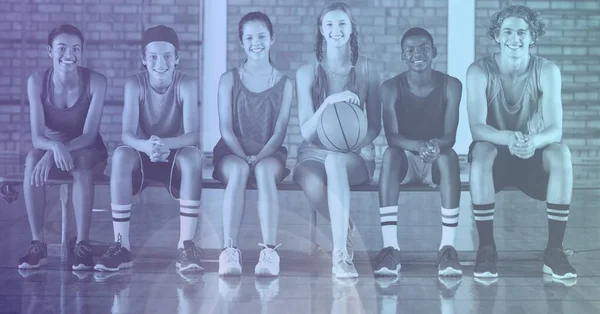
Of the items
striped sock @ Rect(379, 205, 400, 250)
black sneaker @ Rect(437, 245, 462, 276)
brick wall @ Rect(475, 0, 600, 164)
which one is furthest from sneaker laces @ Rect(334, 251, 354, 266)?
brick wall @ Rect(475, 0, 600, 164)

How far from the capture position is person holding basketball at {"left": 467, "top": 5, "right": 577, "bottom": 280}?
3.62 metres

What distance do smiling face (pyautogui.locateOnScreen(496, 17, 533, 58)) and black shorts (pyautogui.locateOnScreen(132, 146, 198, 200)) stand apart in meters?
1.39

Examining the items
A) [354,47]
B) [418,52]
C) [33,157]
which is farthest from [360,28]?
[33,157]

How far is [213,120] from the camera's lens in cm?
366

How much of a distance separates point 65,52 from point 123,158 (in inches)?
19.1

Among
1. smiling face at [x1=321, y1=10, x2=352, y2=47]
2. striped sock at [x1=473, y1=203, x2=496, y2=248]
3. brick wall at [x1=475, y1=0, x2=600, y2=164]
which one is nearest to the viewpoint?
brick wall at [x1=475, y1=0, x2=600, y2=164]

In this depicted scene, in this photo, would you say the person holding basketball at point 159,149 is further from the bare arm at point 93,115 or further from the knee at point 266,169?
the knee at point 266,169

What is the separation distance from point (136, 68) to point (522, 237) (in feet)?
5.58

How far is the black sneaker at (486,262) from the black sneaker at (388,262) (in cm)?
31

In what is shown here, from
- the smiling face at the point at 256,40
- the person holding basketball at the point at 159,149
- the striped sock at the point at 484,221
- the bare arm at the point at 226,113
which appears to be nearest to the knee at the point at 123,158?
the person holding basketball at the point at 159,149

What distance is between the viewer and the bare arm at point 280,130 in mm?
3686

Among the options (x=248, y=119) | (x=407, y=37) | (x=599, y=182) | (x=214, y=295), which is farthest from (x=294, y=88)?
(x=599, y=182)

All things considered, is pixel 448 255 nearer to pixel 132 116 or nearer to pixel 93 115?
pixel 132 116

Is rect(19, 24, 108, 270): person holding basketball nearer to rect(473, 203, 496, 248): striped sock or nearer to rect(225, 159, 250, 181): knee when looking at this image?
rect(225, 159, 250, 181): knee
